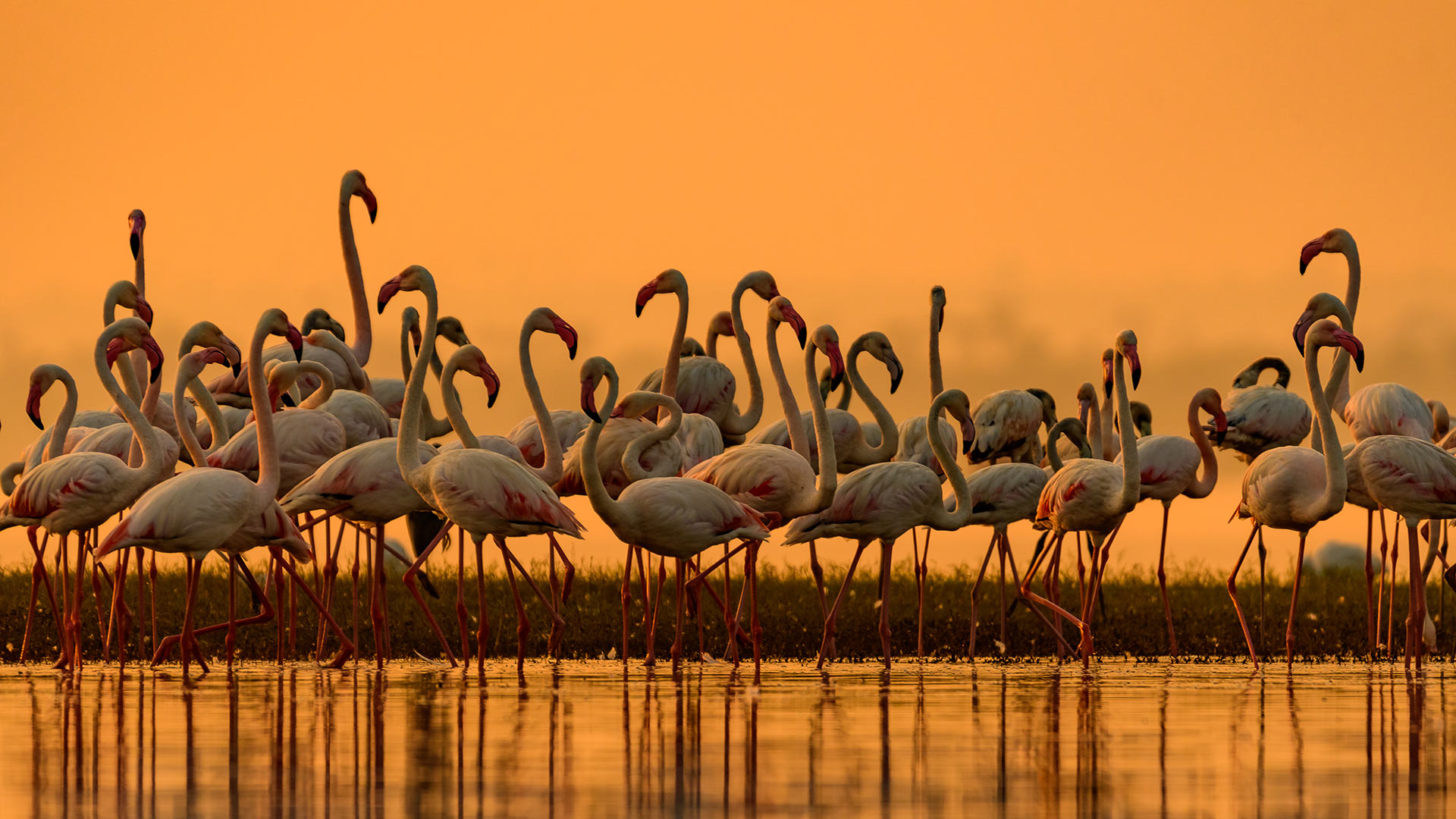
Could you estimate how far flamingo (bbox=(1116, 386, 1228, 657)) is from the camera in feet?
56.4

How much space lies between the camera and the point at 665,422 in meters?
16.0

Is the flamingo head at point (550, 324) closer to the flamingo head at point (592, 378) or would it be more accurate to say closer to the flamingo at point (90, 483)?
the flamingo head at point (592, 378)

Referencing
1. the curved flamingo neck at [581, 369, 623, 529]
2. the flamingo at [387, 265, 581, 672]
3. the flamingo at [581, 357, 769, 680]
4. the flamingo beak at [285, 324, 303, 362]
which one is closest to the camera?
the flamingo at [387, 265, 581, 672]

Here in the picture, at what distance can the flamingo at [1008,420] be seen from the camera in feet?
61.7

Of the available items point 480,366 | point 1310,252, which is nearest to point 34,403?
point 480,366

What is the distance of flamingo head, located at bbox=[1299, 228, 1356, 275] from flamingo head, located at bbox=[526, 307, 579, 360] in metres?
7.92

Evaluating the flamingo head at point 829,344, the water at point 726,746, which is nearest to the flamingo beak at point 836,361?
the flamingo head at point 829,344

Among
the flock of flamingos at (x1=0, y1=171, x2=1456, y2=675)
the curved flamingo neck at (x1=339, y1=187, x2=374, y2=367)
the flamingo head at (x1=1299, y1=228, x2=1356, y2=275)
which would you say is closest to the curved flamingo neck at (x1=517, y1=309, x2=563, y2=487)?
the flock of flamingos at (x1=0, y1=171, x2=1456, y2=675)

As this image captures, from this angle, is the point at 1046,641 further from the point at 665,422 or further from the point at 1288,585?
the point at 1288,585

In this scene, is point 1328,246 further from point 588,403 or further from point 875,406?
point 588,403

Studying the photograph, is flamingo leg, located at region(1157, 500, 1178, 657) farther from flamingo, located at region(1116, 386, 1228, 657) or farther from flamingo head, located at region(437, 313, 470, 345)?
flamingo head, located at region(437, 313, 470, 345)

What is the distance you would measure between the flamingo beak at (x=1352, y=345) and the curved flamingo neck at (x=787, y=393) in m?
4.20

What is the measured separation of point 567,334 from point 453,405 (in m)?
1.29

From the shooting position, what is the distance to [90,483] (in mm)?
14586
